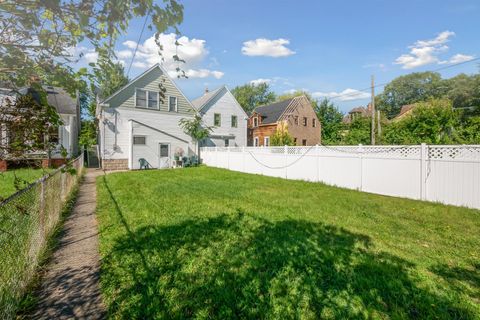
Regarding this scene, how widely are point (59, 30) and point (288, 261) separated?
347cm

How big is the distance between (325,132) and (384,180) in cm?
2262

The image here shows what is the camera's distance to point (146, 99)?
60.7ft

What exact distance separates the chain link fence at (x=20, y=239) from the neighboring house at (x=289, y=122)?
24111 mm

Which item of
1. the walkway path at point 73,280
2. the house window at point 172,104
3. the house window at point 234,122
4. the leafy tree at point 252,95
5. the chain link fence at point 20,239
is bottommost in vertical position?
the walkway path at point 73,280

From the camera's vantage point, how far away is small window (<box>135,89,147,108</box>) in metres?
18.1

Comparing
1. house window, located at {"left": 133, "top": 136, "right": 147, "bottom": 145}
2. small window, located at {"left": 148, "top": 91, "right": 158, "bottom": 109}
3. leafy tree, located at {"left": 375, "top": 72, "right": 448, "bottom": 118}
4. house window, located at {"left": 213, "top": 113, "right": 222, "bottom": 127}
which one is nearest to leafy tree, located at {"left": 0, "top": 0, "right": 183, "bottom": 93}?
house window, located at {"left": 133, "top": 136, "right": 147, "bottom": 145}

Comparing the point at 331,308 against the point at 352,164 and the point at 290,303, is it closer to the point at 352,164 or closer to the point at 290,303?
the point at 290,303

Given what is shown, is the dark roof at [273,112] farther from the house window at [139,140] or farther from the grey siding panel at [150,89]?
the house window at [139,140]

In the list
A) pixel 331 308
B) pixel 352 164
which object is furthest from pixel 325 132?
pixel 331 308

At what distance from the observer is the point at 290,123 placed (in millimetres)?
27422

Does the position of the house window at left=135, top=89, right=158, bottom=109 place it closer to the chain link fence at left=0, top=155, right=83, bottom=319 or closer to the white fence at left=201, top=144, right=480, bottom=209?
the white fence at left=201, top=144, right=480, bottom=209

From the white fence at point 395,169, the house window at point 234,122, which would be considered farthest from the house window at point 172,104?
the white fence at point 395,169

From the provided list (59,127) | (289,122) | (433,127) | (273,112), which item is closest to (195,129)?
(289,122)

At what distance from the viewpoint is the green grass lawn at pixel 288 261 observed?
2.52m
